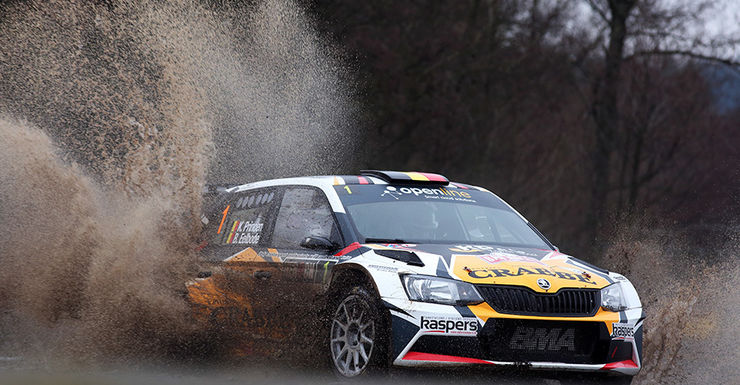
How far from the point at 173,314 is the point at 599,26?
20.5 metres

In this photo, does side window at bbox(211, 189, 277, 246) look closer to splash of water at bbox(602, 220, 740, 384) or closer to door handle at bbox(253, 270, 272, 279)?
door handle at bbox(253, 270, 272, 279)

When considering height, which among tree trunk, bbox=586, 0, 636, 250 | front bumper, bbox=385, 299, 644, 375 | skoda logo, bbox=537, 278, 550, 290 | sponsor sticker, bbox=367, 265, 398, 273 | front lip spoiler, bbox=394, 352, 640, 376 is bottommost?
front lip spoiler, bbox=394, 352, 640, 376

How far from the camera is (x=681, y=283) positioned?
11.3 meters

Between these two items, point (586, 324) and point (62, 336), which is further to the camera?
point (62, 336)

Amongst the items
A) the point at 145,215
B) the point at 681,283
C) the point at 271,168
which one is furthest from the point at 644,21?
the point at 145,215

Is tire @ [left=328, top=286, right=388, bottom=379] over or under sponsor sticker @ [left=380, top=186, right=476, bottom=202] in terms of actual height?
under

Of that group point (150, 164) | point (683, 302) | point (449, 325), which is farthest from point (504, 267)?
point (150, 164)

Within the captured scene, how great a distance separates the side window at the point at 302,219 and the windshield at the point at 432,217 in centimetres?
18

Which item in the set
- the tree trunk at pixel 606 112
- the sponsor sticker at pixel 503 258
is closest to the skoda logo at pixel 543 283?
the sponsor sticker at pixel 503 258

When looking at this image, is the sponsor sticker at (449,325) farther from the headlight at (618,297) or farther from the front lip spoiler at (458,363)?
the headlight at (618,297)

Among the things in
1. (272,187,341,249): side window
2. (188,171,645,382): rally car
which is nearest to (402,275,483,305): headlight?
(188,171,645,382): rally car

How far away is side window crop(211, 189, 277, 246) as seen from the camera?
891 centimetres

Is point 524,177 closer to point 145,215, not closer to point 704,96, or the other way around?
point 704,96

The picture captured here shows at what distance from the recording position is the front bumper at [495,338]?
6.77 meters
